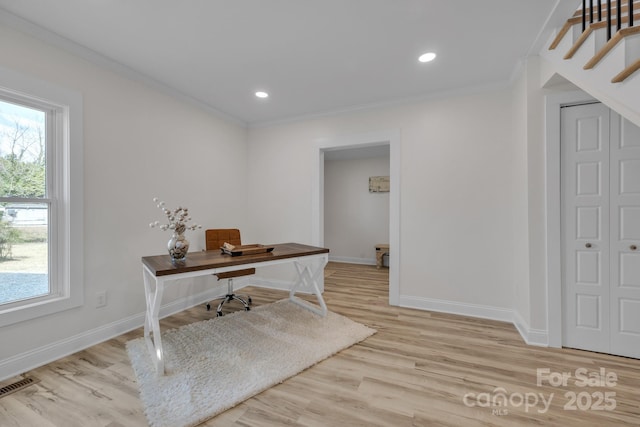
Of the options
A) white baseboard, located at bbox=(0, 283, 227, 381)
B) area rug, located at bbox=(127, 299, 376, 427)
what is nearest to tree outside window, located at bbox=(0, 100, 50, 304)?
white baseboard, located at bbox=(0, 283, 227, 381)

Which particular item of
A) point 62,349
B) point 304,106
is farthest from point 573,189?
point 62,349

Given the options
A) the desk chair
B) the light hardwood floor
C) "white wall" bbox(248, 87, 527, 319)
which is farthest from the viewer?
the desk chair

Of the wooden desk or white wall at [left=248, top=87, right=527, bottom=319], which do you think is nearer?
the wooden desk

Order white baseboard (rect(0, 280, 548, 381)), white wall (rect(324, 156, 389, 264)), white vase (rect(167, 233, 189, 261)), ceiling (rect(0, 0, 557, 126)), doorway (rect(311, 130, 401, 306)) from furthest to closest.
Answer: white wall (rect(324, 156, 389, 264)), doorway (rect(311, 130, 401, 306)), white vase (rect(167, 233, 189, 261)), white baseboard (rect(0, 280, 548, 381)), ceiling (rect(0, 0, 557, 126))

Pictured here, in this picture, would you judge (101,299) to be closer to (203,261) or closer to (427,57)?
(203,261)

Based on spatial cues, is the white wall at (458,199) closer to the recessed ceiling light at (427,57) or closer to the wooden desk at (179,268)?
the recessed ceiling light at (427,57)

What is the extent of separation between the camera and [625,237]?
2.12 metres

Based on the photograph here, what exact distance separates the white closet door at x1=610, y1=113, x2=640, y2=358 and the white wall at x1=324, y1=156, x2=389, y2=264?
13.1 feet

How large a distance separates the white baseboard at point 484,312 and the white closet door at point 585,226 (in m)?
0.22

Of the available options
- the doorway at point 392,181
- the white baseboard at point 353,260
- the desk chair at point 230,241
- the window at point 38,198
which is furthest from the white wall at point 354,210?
the window at point 38,198

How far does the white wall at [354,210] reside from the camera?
6164mm

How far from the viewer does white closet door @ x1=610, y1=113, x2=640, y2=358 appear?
2.10 metres

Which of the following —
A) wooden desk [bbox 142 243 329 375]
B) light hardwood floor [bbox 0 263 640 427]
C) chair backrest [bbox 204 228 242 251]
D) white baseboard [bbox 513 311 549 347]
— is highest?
chair backrest [bbox 204 228 242 251]

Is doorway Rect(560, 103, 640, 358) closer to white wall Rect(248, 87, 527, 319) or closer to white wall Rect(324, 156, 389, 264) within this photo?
white wall Rect(248, 87, 527, 319)
